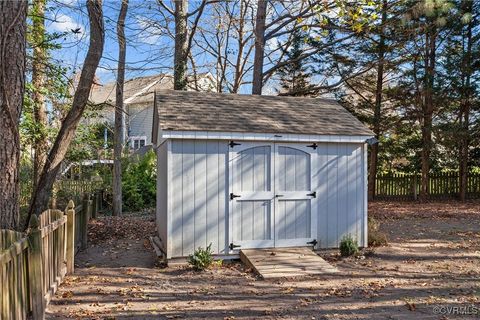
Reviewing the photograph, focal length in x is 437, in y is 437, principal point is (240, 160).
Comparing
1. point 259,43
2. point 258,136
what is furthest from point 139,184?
point 258,136

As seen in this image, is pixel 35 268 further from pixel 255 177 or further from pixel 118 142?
pixel 118 142

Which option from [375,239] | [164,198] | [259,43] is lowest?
[375,239]

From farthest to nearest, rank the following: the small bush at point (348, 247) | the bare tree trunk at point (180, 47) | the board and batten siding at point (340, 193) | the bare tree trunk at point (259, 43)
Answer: the bare tree trunk at point (259, 43), the bare tree trunk at point (180, 47), the board and batten siding at point (340, 193), the small bush at point (348, 247)

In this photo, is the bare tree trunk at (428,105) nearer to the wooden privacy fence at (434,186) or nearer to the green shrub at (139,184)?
the wooden privacy fence at (434,186)

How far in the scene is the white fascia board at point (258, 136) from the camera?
7.69 meters

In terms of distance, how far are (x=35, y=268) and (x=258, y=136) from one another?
4686 millimetres

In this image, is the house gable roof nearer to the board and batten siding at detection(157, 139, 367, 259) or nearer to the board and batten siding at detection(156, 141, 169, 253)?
the board and batten siding at detection(156, 141, 169, 253)

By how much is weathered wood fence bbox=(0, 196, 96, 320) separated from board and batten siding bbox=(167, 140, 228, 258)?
185cm

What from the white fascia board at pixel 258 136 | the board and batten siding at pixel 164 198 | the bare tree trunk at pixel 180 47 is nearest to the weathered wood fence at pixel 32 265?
the board and batten siding at pixel 164 198

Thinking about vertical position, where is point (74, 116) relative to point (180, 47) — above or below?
below

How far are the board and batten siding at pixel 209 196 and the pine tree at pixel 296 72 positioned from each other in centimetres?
1020

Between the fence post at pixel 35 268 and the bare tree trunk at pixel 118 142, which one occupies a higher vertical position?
the bare tree trunk at pixel 118 142

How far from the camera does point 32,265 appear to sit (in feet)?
14.6

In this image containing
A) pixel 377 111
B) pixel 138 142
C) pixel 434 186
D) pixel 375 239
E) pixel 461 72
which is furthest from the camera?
pixel 138 142
